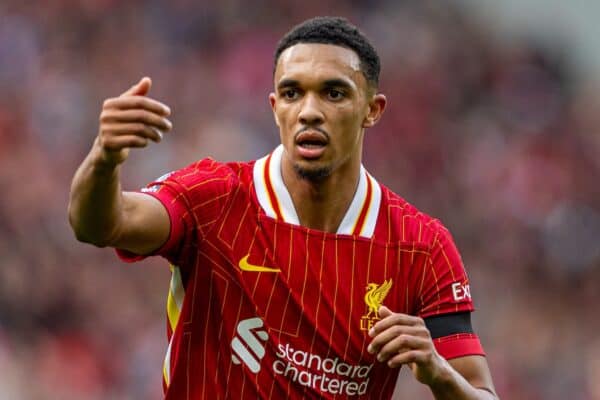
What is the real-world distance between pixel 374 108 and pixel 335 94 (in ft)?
1.16

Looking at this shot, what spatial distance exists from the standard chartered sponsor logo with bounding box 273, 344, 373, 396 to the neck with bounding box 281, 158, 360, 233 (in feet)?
1.62

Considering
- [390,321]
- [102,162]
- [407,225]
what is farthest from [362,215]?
[102,162]

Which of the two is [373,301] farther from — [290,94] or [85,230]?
[85,230]

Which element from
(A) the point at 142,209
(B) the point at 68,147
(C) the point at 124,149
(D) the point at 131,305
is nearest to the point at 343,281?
(A) the point at 142,209

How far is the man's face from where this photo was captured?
4453 millimetres

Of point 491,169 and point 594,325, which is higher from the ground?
point 491,169

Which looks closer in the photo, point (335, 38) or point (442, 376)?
point (442, 376)

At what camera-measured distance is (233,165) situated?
4.67 m

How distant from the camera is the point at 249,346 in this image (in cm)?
440

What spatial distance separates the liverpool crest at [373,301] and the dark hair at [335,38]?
0.82 m

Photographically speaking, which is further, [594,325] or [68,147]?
[594,325]

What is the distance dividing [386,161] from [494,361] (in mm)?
1906

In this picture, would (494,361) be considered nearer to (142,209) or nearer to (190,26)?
(190,26)

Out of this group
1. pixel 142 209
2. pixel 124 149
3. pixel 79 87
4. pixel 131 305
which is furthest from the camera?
pixel 79 87
